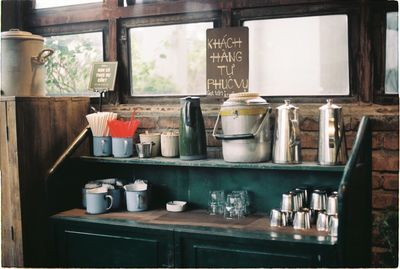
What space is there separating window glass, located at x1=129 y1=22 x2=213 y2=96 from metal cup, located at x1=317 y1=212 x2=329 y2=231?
3.77ft

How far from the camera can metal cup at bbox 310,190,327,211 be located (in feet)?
9.18

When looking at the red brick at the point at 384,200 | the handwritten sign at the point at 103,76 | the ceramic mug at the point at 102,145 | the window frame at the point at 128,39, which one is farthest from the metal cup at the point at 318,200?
the handwritten sign at the point at 103,76

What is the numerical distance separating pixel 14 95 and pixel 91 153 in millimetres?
604

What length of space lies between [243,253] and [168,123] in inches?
43.1

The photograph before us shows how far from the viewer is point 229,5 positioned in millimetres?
3236

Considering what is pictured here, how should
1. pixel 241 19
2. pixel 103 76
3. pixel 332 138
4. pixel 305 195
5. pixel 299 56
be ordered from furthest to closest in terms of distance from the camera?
pixel 103 76 < pixel 241 19 < pixel 299 56 < pixel 305 195 < pixel 332 138

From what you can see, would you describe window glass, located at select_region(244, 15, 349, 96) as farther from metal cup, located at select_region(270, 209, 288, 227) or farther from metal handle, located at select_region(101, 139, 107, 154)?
metal handle, located at select_region(101, 139, 107, 154)

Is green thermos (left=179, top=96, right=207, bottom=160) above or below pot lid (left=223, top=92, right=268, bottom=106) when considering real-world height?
below

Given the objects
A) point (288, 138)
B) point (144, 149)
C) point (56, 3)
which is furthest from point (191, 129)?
point (56, 3)

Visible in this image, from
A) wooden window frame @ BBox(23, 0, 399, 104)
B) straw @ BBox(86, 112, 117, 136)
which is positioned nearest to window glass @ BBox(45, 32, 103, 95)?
wooden window frame @ BBox(23, 0, 399, 104)

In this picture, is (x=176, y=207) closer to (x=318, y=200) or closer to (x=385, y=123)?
(x=318, y=200)

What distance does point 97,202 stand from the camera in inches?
125

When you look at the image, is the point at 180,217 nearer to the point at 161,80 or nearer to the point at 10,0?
the point at 161,80

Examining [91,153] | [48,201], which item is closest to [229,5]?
[91,153]
